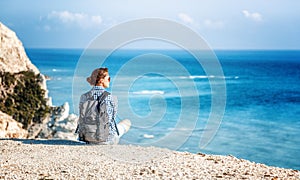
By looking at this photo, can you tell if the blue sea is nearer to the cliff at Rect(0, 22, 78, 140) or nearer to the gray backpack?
the gray backpack

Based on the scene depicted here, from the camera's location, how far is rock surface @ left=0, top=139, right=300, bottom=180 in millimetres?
→ 9084

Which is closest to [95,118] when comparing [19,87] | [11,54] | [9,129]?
[9,129]

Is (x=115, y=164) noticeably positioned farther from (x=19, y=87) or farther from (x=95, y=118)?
(x=19, y=87)

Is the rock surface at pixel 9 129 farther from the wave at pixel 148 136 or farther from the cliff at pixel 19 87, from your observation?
the wave at pixel 148 136

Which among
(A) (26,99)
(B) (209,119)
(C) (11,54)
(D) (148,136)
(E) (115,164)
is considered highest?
(C) (11,54)

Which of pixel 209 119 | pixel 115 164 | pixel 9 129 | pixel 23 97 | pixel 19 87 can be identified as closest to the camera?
pixel 115 164

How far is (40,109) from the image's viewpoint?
28094 mm

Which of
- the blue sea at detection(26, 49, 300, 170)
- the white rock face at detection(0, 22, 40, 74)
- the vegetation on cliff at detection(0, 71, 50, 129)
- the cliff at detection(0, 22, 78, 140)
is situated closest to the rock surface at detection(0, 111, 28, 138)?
the blue sea at detection(26, 49, 300, 170)

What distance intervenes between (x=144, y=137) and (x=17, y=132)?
14.2m

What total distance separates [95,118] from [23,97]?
58.3ft

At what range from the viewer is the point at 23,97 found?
2753 cm

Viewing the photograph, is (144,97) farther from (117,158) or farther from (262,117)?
(117,158)

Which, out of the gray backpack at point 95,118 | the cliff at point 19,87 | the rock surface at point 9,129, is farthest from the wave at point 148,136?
the gray backpack at point 95,118

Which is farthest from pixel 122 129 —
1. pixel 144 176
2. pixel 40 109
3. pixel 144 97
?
pixel 144 97
